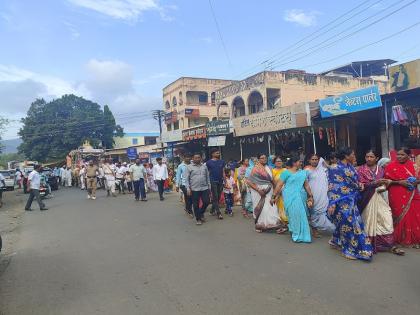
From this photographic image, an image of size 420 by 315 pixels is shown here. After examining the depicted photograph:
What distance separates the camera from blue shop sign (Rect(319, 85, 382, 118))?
10.4 meters

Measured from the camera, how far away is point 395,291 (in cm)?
389

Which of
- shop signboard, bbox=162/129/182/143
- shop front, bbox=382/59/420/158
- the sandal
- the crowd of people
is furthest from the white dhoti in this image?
the sandal

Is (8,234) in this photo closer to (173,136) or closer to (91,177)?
(91,177)

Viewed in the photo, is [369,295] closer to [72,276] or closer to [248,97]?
[72,276]

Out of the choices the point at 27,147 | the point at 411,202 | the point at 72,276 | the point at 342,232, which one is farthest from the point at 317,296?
the point at 27,147

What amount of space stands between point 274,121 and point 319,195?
880cm

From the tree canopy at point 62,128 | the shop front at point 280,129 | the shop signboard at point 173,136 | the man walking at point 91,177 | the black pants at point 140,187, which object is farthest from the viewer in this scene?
the tree canopy at point 62,128

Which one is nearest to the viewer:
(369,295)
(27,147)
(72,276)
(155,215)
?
(369,295)

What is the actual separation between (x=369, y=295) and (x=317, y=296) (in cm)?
54

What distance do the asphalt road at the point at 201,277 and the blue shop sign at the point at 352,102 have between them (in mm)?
5757

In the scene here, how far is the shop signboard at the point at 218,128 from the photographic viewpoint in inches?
736

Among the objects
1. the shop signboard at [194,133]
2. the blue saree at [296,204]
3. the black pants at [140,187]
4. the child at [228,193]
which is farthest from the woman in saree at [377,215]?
the shop signboard at [194,133]

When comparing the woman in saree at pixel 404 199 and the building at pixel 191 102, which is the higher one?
the building at pixel 191 102

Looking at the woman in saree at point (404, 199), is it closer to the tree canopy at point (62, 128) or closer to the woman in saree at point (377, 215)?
the woman in saree at point (377, 215)
